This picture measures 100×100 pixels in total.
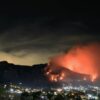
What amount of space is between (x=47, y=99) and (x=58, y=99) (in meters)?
8.62

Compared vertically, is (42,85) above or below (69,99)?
above

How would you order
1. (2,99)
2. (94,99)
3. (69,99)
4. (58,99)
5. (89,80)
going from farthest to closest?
1. (89,80)
2. (94,99)
3. (69,99)
4. (58,99)
5. (2,99)

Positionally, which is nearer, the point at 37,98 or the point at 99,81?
the point at 37,98

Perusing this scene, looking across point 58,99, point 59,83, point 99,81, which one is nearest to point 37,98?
point 58,99

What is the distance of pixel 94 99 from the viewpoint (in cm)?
8000

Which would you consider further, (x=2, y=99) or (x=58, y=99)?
(x=58, y=99)

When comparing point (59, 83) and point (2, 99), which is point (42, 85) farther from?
point (2, 99)

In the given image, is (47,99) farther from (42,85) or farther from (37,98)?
(42,85)

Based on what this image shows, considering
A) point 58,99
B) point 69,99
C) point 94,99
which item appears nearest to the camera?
point 58,99

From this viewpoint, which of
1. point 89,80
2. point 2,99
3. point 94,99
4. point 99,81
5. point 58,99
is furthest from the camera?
point 89,80

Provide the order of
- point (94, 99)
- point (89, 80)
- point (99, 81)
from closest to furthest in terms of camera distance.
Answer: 1. point (94, 99)
2. point (99, 81)
3. point (89, 80)

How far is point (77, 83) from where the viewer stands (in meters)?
188

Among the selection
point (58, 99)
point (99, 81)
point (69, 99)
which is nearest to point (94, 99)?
point (69, 99)

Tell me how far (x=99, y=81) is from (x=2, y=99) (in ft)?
397
